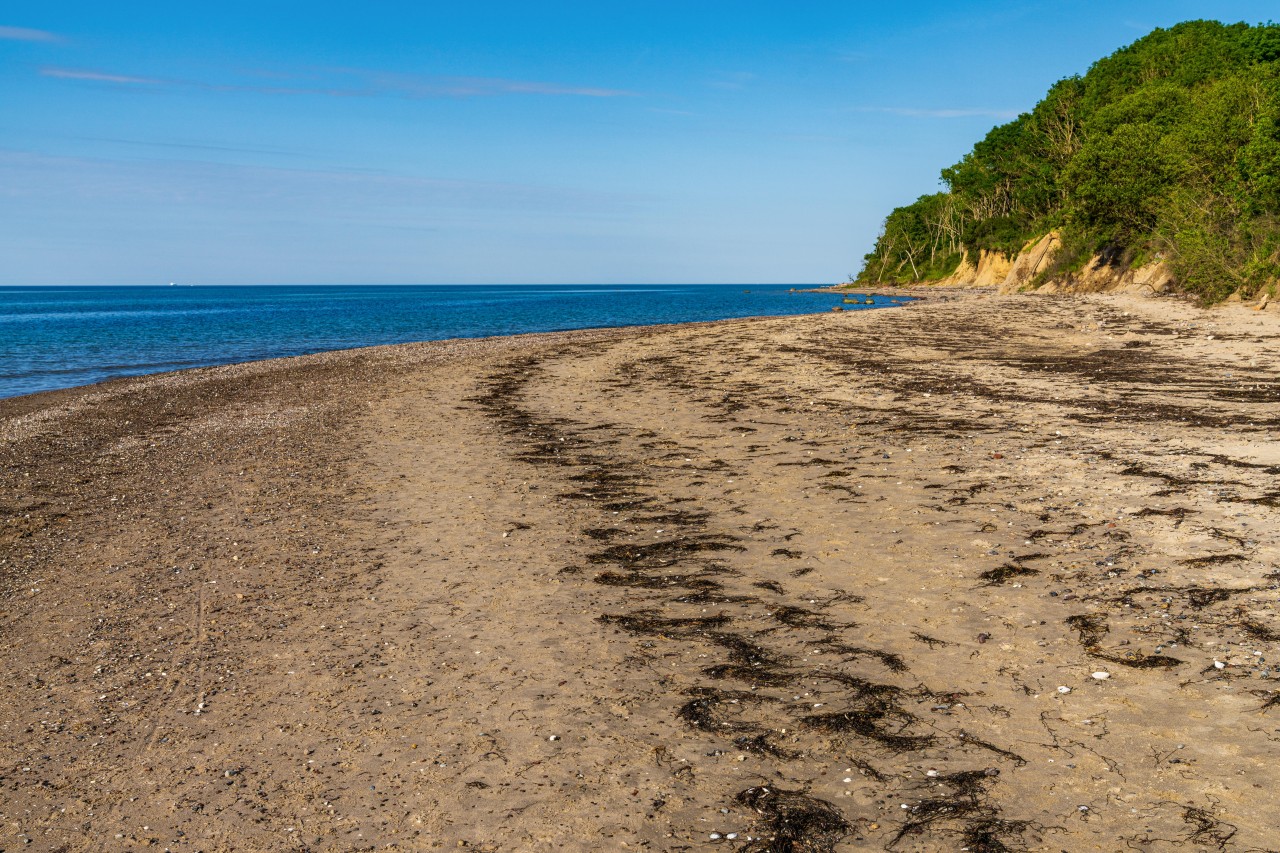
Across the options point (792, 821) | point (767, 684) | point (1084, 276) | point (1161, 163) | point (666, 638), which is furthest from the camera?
point (1084, 276)

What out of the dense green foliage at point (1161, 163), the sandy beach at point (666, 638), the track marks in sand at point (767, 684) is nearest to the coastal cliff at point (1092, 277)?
the dense green foliage at point (1161, 163)

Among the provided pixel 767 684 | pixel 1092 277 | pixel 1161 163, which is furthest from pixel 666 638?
pixel 1092 277

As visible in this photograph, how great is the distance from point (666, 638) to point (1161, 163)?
63.2 meters

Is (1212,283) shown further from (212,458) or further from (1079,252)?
(212,458)

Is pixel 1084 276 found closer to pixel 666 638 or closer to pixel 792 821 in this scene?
pixel 666 638

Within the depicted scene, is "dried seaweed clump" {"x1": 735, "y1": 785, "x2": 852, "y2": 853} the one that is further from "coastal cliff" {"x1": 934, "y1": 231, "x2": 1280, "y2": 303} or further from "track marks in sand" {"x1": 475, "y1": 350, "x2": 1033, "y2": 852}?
"coastal cliff" {"x1": 934, "y1": 231, "x2": 1280, "y2": 303}

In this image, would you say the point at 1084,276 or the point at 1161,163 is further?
the point at 1084,276

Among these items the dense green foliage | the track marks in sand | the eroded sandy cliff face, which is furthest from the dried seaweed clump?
the eroded sandy cliff face

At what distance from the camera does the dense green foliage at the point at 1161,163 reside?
127 feet

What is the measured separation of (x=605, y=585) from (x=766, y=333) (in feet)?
99.7

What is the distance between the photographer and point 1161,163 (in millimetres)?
56938

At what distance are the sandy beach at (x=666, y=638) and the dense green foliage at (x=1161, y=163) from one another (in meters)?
29.7

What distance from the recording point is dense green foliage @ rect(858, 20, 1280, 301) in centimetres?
3859

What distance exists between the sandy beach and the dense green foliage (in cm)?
2972
